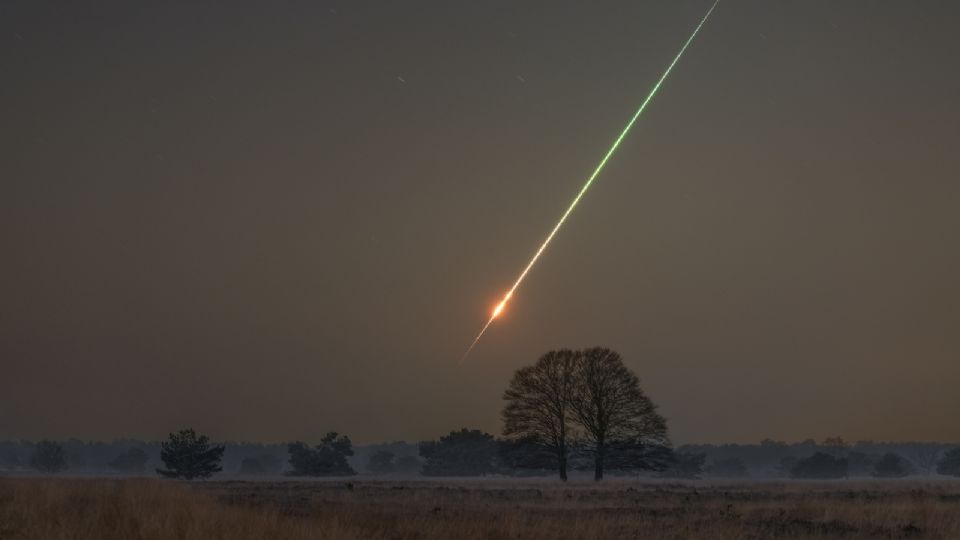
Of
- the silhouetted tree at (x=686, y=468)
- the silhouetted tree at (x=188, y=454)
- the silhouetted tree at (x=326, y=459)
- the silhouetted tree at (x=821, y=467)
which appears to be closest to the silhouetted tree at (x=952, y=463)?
the silhouetted tree at (x=821, y=467)

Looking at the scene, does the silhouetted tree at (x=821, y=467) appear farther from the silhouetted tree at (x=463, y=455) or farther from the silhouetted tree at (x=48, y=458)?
the silhouetted tree at (x=48, y=458)

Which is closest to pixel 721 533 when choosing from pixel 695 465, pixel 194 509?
pixel 194 509

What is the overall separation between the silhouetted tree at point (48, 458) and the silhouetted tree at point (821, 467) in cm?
12212

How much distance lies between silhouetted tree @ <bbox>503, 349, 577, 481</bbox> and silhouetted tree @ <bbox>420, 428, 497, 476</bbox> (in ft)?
176

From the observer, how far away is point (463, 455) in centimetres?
13262

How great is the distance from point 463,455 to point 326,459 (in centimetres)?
2564

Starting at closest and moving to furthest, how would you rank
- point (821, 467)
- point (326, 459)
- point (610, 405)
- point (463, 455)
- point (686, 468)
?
point (610, 405) → point (326, 459) → point (463, 455) → point (686, 468) → point (821, 467)

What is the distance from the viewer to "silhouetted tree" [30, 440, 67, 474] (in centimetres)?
15812

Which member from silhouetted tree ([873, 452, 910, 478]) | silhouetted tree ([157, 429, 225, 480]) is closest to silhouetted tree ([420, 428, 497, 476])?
silhouetted tree ([157, 429, 225, 480])

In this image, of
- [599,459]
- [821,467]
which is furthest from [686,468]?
[599,459]

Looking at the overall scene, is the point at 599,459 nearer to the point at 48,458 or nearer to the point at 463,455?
the point at 463,455

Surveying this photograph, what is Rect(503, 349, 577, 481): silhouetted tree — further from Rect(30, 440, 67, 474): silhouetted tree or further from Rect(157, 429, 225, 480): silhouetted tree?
Rect(30, 440, 67, 474): silhouetted tree

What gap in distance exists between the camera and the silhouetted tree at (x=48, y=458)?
158125mm

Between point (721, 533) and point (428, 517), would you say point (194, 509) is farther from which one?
point (721, 533)
